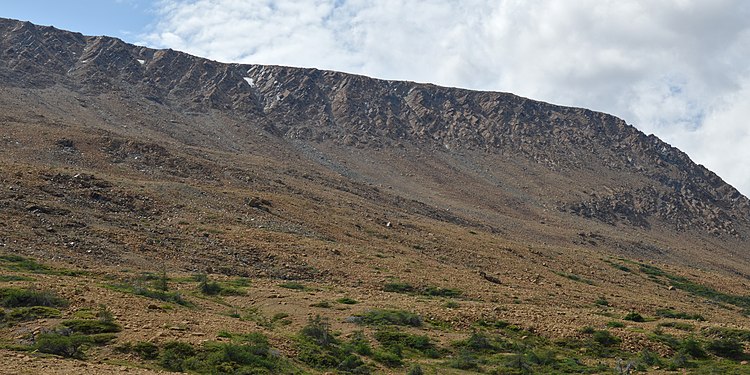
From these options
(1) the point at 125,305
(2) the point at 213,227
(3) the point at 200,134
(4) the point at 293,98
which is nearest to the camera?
(1) the point at 125,305

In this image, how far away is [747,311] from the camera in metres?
35.7

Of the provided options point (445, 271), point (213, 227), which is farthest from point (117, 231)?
point (445, 271)

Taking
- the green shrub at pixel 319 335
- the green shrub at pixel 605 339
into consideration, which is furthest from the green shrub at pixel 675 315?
the green shrub at pixel 319 335

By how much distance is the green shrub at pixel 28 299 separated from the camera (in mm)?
14703

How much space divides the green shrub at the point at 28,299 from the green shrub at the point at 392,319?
28.3ft

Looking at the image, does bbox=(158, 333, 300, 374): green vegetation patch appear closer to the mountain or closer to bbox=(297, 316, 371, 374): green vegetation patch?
bbox=(297, 316, 371, 374): green vegetation patch

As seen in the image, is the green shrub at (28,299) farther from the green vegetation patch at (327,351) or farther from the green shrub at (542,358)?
the green shrub at (542,358)

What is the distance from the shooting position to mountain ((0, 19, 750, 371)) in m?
26.8

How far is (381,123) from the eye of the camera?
107 m

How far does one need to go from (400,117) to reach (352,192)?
5533cm

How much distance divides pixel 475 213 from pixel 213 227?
42.5 m

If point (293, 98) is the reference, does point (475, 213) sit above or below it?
below

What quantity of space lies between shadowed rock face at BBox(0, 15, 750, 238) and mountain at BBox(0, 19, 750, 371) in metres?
0.47

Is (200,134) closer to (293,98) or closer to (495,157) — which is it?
(293,98)
